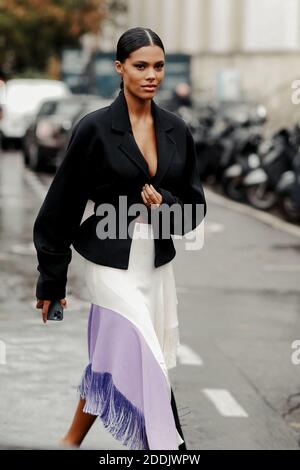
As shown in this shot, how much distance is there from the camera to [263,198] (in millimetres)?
20250

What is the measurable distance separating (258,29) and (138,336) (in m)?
41.8

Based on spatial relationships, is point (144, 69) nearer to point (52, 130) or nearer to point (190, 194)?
point (190, 194)

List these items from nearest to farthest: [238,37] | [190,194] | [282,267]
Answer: [190,194] → [282,267] → [238,37]

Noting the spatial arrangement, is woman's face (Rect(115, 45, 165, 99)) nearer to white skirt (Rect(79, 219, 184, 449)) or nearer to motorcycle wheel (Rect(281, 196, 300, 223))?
white skirt (Rect(79, 219, 184, 449))

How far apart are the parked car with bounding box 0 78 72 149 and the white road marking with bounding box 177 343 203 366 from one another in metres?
29.4

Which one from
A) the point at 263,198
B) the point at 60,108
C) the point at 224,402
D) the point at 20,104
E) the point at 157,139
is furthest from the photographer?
the point at 20,104

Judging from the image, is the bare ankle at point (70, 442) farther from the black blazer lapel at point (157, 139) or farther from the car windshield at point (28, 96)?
the car windshield at point (28, 96)

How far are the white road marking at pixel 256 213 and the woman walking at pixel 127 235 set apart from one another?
11.3 m

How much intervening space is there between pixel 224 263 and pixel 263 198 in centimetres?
633

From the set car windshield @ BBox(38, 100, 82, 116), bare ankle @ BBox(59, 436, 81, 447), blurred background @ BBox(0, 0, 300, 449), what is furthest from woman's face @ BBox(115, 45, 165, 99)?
car windshield @ BBox(38, 100, 82, 116)

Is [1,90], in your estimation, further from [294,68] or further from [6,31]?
[6,31]

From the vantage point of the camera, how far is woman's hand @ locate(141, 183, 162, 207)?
528cm

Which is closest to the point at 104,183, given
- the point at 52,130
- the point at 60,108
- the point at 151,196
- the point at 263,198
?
the point at 151,196
